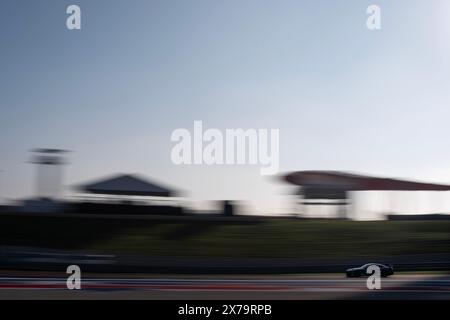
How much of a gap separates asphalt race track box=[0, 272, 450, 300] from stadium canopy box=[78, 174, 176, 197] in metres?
4.15

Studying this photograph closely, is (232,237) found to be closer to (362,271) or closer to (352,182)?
(352,182)

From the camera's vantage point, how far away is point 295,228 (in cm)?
1566

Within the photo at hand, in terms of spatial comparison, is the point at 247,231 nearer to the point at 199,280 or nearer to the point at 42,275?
the point at 199,280

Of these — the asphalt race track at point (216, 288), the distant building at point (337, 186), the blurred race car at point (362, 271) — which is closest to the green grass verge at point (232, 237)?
the distant building at point (337, 186)

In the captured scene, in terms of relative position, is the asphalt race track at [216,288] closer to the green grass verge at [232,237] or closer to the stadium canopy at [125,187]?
the green grass verge at [232,237]

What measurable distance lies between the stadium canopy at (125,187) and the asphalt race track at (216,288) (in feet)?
13.6

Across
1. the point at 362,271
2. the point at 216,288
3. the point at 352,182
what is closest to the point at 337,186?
the point at 352,182

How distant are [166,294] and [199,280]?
3.13 metres

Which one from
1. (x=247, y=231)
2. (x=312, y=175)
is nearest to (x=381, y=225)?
(x=312, y=175)

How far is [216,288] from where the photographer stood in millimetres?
9961

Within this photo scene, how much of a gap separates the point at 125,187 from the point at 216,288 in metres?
7.68

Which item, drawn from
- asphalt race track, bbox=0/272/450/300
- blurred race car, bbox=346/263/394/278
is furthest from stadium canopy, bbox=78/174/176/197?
blurred race car, bbox=346/263/394/278

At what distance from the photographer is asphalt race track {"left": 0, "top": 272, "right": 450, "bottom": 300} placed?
336 inches
